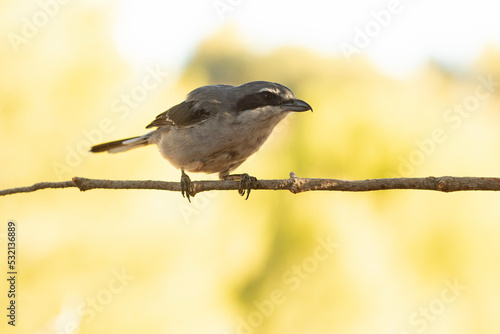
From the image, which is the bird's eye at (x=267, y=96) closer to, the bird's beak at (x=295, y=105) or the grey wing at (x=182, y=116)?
the bird's beak at (x=295, y=105)

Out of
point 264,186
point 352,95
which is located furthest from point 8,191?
point 352,95

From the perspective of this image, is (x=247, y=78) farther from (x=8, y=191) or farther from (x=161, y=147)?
(x=8, y=191)

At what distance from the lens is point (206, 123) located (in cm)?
408

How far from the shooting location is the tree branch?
83.7 inches

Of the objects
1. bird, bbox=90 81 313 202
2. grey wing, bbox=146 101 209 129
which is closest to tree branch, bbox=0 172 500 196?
bird, bbox=90 81 313 202

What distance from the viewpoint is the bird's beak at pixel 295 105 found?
3.77 m

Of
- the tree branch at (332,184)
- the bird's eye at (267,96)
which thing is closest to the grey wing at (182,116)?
the bird's eye at (267,96)

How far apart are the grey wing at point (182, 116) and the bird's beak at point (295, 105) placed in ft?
2.46

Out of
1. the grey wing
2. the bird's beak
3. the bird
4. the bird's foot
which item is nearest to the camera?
the bird's beak

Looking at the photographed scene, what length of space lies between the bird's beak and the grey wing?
75 cm

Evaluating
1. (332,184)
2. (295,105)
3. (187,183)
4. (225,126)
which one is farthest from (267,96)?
(332,184)

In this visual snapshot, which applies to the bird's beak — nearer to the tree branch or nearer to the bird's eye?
the bird's eye

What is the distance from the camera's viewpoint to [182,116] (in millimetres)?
4312

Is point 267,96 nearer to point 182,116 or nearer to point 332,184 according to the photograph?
point 182,116
